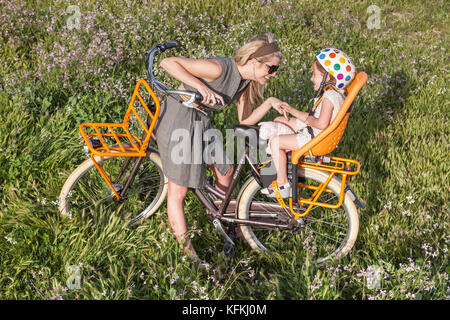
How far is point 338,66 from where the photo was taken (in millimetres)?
3068

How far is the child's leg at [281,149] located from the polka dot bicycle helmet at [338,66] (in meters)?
0.57

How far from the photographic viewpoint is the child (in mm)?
3090

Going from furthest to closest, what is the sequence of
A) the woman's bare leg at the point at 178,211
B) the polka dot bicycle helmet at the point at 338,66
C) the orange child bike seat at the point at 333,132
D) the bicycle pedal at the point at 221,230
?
the bicycle pedal at the point at 221,230 < the woman's bare leg at the point at 178,211 < the polka dot bicycle helmet at the point at 338,66 < the orange child bike seat at the point at 333,132

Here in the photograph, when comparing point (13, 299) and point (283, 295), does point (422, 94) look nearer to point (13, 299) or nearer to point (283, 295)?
point (283, 295)

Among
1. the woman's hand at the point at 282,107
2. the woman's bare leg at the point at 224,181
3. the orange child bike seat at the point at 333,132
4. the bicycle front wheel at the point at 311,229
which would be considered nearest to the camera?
the orange child bike seat at the point at 333,132

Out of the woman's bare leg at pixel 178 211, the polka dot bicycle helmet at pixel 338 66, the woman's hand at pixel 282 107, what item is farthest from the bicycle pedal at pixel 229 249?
the polka dot bicycle helmet at pixel 338 66

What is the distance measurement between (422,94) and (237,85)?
347 cm

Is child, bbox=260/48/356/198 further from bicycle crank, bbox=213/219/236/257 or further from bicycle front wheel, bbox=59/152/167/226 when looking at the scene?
bicycle front wheel, bbox=59/152/167/226

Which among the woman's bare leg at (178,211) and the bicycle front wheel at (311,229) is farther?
the woman's bare leg at (178,211)

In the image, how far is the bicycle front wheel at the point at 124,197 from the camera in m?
3.77

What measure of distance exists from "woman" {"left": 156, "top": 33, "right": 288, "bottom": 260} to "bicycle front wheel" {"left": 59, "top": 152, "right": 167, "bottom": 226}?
1.03 feet

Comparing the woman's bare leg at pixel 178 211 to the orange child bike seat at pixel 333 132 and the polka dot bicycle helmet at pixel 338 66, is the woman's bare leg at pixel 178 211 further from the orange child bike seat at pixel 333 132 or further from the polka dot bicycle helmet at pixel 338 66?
the polka dot bicycle helmet at pixel 338 66

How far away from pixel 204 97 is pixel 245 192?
106 centimetres

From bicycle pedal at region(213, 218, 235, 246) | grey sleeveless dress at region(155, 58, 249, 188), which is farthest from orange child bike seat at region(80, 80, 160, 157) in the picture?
bicycle pedal at region(213, 218, 235, 246)
